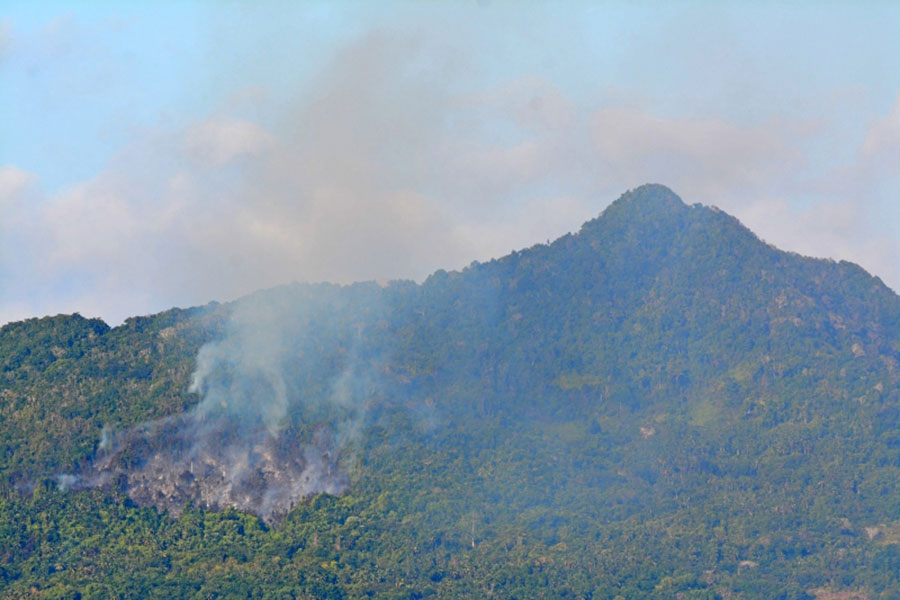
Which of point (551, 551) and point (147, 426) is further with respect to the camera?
point (147, 426)

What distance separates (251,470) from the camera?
19725 centimetres

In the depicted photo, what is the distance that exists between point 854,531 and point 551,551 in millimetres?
30568

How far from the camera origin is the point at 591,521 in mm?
192750

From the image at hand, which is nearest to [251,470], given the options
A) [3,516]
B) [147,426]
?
[147,426]

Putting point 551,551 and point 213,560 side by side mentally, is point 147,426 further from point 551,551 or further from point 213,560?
point 551,551

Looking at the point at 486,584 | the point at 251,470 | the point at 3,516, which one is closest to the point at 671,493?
the point at 486,584

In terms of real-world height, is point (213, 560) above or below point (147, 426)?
below

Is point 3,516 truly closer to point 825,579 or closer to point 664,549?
point 664,549

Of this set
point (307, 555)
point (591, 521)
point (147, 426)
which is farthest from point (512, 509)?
point (147, 426)

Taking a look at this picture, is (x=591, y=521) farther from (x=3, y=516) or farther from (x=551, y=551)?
(x=3, y=516)

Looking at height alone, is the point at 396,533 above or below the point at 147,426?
below

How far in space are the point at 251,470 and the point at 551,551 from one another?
1272 inches

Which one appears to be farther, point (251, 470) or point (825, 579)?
point (251, 470)

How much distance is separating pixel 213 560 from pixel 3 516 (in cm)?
2122
